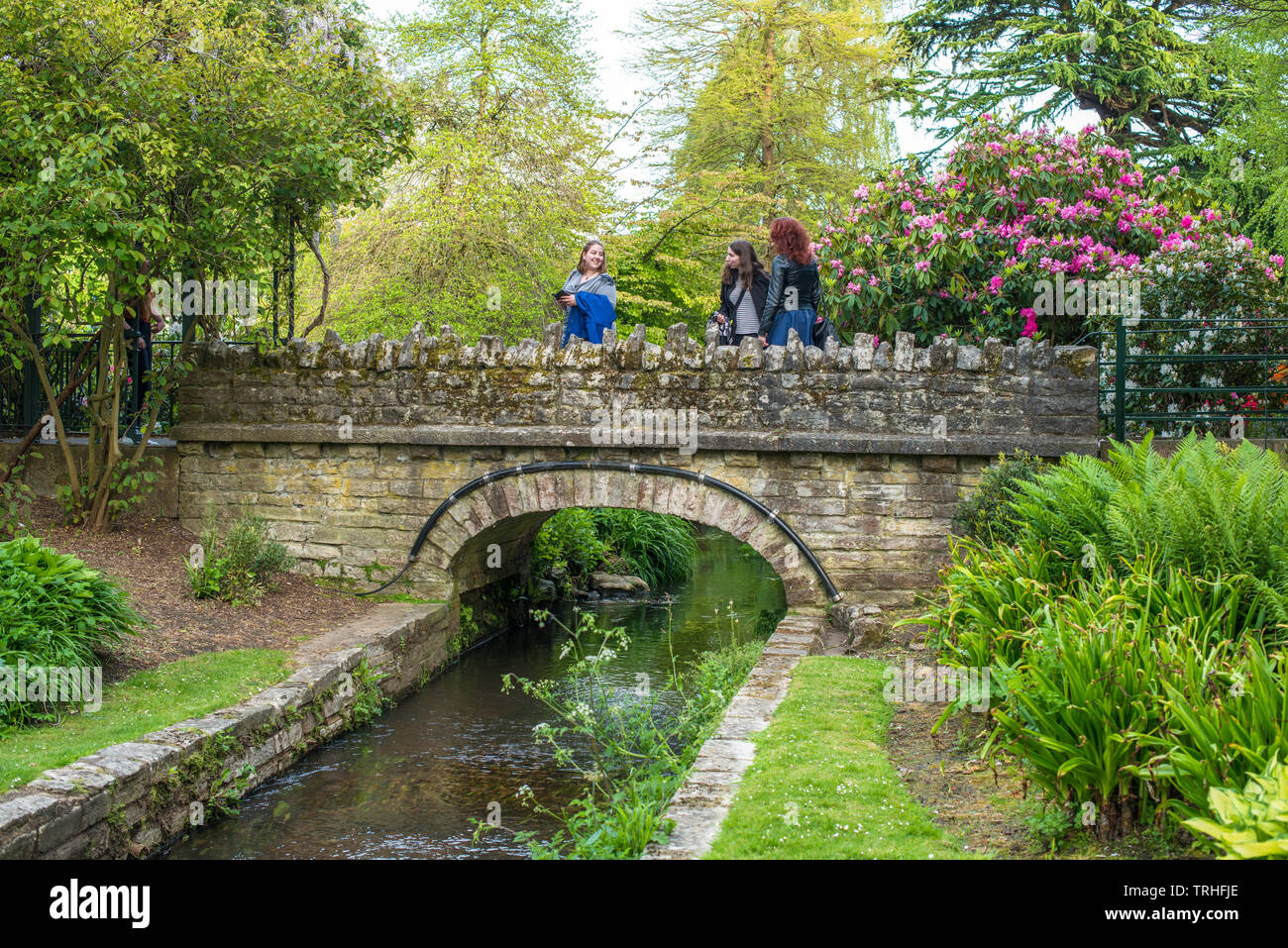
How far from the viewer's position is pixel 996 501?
27.1 feet

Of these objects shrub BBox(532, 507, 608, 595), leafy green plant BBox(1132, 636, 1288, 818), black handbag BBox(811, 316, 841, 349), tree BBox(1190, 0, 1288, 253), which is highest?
tree BBox(1190, 0, 1288, 253)

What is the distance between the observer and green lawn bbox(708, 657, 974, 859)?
439cm

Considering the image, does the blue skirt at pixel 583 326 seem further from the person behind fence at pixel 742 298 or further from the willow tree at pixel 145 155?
the willow tree at pixel 145 155

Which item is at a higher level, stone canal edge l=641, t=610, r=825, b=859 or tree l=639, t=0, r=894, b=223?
tree l=639, t=0, r=894, b=223

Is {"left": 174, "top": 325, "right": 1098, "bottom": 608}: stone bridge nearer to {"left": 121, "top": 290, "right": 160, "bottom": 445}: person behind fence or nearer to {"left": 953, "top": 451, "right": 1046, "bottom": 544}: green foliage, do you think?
{"left": 953, "top": 451, "right": 1046, "bottom": 544}: green foliage

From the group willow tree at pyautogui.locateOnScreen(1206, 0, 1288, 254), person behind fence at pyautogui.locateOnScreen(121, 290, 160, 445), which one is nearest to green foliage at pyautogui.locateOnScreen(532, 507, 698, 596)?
person behind fence at pyautogui.locateOnScreen(121, 290, 160, 445)

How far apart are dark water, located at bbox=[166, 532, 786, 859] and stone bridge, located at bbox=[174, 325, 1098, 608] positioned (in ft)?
4.57

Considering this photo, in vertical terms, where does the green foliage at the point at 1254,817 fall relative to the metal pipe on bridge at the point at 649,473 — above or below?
below

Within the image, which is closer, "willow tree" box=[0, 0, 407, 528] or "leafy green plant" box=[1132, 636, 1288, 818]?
"leafy green plant" box=[1132, 636, 1288, 818]

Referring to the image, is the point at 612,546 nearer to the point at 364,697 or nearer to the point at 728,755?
the point at 364,697

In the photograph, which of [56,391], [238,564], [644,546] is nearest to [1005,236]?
[644,546]

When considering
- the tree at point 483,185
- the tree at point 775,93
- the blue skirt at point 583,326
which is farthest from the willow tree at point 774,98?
the blue skirt at point 583,326

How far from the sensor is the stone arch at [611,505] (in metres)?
9.79

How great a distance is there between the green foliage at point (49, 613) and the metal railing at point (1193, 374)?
7946 millimetres
